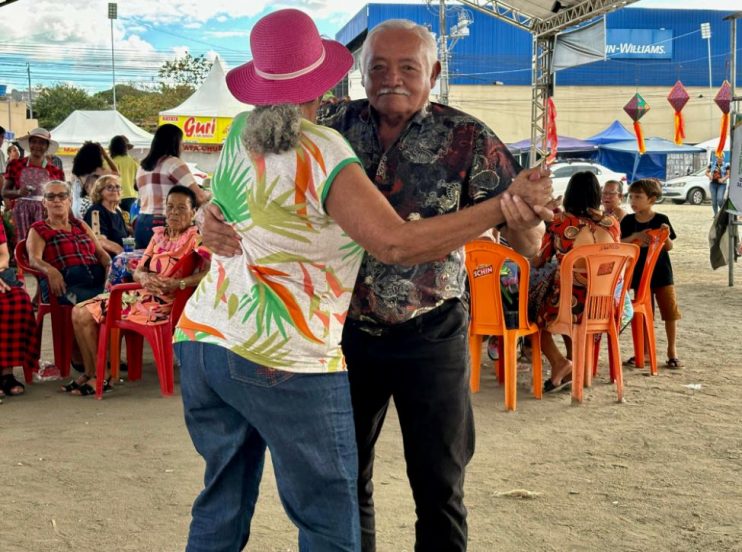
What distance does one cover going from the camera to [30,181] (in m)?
10.2

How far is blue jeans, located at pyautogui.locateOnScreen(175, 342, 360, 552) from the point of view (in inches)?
78.8

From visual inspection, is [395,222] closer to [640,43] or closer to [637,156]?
[637,156]

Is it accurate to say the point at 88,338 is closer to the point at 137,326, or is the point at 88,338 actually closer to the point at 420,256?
the point at 137,326

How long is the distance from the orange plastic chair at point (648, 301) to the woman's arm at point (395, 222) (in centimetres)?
479

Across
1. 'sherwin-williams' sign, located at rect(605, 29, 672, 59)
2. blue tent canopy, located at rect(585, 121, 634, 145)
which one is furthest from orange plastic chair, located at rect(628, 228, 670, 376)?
'sherwin-williams' sign, located at rect(605, 29, 672, 59)

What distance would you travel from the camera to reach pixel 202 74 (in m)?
49.5

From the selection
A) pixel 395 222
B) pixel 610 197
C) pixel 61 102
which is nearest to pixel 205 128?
pixel 610 197

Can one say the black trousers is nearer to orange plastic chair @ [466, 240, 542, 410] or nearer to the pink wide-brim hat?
the pink wide-brim hat

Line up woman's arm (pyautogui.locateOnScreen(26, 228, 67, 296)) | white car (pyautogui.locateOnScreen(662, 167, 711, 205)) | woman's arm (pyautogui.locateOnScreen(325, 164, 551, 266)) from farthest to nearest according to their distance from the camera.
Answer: white car (pyautogui.locateOnScreen(662, 167, 711, 205)), woman's arm (pyautogui.locateOnScreen(26, 228, 67, 296)), woman's arm (pyautogui.locateOnScreen(325, 164, 551, 266))

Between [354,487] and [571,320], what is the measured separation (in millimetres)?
3998

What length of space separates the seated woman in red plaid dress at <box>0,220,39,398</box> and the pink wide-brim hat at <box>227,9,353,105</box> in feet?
14.8

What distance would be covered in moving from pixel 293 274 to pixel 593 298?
4.16 m

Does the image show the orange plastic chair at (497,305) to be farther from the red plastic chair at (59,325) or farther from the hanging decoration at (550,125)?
the hanging decoration at (550,125)

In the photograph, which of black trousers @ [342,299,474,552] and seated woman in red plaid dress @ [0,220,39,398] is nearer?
black trousers @ [342,299,474,552]
